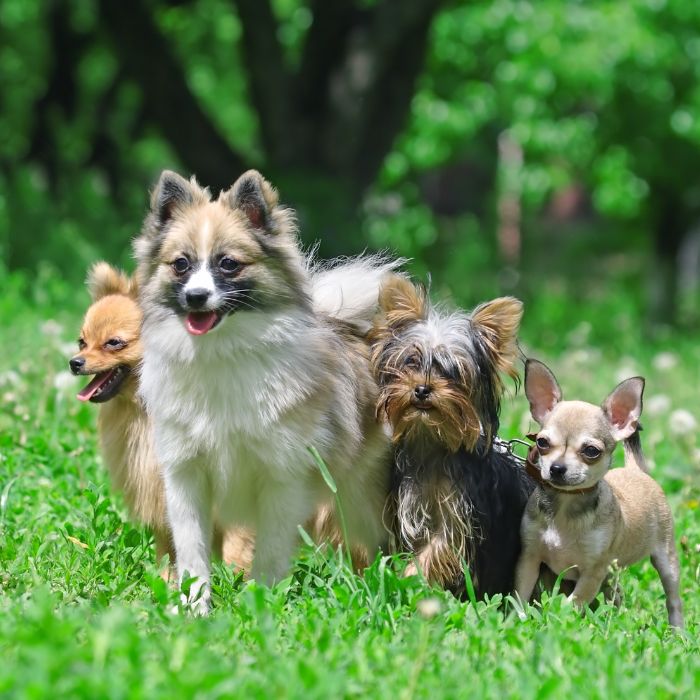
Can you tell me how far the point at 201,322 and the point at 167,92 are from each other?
33.7ft

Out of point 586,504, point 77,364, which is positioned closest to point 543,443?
Result: point 586,504

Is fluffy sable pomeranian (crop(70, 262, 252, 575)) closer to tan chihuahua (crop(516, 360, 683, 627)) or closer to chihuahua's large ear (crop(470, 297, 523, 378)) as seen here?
chihuahua's large ear (crop(470, 297, 523, 378))

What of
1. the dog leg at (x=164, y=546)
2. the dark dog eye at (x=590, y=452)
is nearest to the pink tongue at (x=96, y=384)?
the dog leg at (x=164, y=546)

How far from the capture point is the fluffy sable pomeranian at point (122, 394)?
511 cm

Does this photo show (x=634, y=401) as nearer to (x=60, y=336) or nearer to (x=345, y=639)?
(x=345, y=639)

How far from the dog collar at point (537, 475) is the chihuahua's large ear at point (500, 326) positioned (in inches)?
14.8

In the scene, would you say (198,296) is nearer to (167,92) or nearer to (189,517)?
(189,517)

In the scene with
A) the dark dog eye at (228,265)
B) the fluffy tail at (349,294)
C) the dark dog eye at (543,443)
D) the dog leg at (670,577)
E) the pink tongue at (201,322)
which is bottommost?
the dog leg at (670,577)

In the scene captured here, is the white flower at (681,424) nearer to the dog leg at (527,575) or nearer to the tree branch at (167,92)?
the dog leg at (527,575)

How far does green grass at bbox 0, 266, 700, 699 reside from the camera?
3227 millimetres

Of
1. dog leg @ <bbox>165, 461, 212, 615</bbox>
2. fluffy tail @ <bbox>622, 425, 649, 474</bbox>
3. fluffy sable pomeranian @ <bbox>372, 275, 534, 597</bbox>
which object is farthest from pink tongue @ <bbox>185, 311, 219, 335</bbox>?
fluffy tail @ <bbox>622, 425, 649, 474</bbox>

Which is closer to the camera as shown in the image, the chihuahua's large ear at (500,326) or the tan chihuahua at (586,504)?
the tan chihuahua at (586,504)

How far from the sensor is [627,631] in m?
4.56

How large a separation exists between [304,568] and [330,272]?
1384 millimetres
